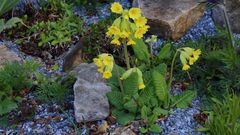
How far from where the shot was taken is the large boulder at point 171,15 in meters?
4.02

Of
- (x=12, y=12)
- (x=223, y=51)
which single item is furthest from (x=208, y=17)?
(x=12, y=12)

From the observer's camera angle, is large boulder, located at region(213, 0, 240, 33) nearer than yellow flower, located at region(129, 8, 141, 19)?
No

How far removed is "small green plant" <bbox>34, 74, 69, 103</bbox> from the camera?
3535 mm

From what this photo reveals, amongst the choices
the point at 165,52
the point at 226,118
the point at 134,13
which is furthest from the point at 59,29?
the point at 226,118

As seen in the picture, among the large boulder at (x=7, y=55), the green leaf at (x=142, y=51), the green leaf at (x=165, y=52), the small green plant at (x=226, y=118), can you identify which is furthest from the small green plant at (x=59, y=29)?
the small green plant at (x=226, y=118)

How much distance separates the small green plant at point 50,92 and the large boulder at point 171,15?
0.96 metres

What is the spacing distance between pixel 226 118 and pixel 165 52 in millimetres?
708

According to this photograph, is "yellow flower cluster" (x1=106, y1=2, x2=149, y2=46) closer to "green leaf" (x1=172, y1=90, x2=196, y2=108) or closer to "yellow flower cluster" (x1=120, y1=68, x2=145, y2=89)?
"yellow flower cluster" (x1=120, y1=68, x2=145, y2=89)

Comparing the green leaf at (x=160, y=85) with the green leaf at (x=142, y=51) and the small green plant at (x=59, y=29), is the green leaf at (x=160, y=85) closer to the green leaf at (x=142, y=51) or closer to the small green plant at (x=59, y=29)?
the green leaf at (x=142, y=51)

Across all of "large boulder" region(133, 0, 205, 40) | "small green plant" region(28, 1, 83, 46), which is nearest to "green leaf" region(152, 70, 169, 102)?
"large boulder" region(133, 0, 205, 40)

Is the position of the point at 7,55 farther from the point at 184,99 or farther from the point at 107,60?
the point at 184,99

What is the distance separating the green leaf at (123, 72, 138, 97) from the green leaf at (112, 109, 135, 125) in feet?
0.43

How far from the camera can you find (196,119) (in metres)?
3.36

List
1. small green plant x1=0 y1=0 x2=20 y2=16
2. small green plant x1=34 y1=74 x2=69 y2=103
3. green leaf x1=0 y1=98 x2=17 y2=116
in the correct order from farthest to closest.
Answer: small green plant x1=0 y1=0 x2=20 y2=16 < small green plant x1=34 y1=74 x2=69 y2=103 < green leaf x1=0 y1=98 x2=17 y2=116
